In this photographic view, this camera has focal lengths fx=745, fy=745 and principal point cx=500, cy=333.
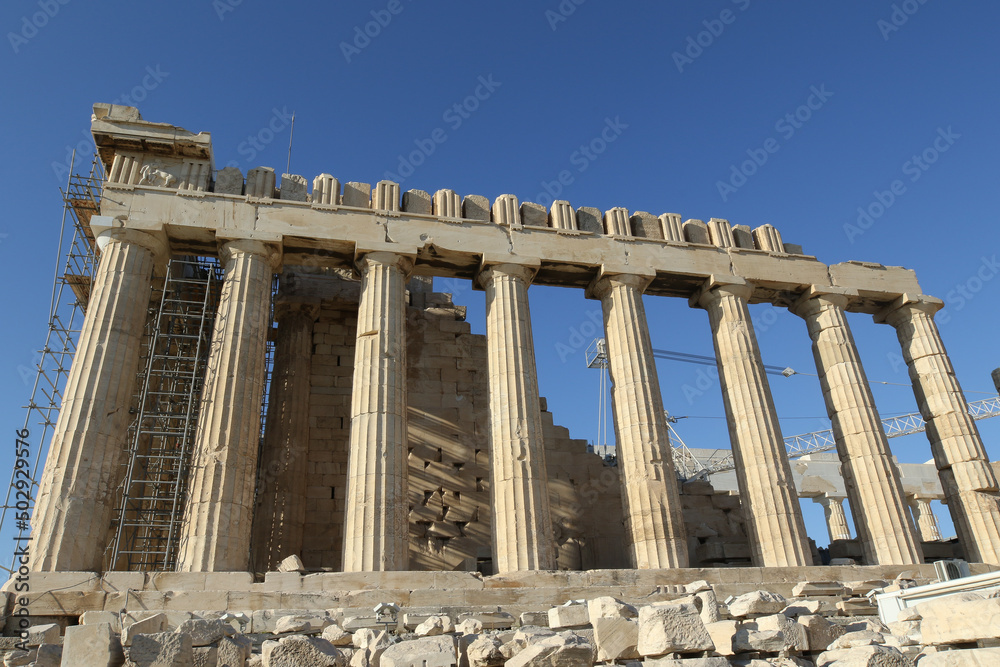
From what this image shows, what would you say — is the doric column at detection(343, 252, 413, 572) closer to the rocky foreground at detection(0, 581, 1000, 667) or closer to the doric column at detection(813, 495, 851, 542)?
the rocky foreground at detection(0, 581, 1000, 667)

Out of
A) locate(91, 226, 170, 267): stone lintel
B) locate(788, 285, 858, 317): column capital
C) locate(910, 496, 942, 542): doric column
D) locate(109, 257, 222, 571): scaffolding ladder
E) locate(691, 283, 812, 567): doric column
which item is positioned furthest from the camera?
locate(910, 496, 942, 542): doric column

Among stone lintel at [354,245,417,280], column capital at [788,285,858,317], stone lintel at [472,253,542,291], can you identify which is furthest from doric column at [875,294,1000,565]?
stone lintel at [354,245,417,280]

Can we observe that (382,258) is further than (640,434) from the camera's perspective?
Yes

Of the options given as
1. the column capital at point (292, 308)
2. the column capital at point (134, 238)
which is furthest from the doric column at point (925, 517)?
the column capital at point (134, 238)

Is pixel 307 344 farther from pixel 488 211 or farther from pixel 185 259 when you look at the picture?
pixel 488 211

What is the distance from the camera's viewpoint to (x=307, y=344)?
20.5 metres

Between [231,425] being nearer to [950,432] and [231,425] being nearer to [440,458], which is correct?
[440,458]

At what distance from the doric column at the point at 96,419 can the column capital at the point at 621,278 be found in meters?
10.6

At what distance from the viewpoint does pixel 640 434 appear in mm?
16906

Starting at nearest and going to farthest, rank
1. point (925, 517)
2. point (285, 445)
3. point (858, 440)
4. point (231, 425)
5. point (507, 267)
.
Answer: point (231, 425) < point (507, 267) < point (858, 440) < point (285, 445) < point (925, 517)

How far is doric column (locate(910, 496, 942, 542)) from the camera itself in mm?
33750

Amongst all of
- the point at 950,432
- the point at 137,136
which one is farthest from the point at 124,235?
the point at 950,432

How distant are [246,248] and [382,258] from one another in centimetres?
305

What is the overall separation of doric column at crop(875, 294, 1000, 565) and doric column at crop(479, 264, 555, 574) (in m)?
11.1
